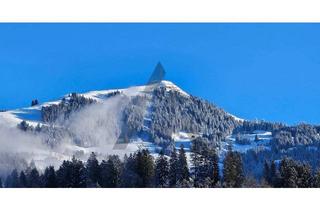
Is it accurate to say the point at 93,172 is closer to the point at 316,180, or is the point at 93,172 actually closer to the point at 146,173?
the point at 146,173

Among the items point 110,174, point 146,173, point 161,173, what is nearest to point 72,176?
point 110,174

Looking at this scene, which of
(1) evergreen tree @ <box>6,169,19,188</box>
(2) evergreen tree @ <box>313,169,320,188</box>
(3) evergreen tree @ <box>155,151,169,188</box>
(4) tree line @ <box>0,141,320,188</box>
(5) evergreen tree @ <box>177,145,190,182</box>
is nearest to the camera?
(4) tree line @ <box>0,141,320,188</box>

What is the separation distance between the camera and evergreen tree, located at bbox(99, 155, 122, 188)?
254ft

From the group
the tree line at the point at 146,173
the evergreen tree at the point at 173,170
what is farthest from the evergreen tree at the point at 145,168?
the evergreen tree at the point at 173,170

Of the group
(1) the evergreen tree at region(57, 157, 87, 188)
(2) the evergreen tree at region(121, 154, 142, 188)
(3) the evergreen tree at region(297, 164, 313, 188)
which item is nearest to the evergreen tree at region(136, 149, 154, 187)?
(2) the evergreen tree at region(121, 154, 142, 188)

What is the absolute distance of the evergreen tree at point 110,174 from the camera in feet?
254

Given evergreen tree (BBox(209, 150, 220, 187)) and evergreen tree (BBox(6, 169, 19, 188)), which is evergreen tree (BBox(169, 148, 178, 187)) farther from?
evergreen tree (BBox(6, 169, 19, 188))

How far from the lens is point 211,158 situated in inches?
3442

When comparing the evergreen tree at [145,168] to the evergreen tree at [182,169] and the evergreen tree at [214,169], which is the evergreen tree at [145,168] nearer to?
the evergreen tree at [182,169]

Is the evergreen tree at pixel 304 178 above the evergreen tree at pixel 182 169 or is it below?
below
